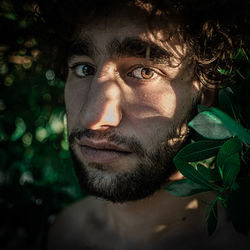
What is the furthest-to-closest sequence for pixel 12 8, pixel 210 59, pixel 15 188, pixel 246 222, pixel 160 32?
pixel 15 188 → pixel 12 8 → pixel 210 59 → pixel 160 32 → pixel 246 222

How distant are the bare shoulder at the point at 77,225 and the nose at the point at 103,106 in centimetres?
117

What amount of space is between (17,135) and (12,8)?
1.13 metres

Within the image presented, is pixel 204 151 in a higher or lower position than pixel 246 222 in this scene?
higher

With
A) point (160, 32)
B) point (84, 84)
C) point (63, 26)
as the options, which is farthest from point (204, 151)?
point (63, 26)

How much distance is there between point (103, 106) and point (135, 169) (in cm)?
40

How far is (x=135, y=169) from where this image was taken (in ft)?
4.80

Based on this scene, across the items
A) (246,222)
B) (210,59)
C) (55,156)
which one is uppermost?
(210,59)

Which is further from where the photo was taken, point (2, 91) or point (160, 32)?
point (2, 91)

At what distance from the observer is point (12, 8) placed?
6.72ft

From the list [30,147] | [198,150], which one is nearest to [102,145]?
[198,150]

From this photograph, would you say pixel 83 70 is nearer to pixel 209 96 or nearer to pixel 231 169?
pixel 209 96

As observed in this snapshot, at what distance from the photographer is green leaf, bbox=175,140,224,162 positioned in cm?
103

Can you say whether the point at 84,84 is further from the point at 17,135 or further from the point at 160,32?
the point at 17,135

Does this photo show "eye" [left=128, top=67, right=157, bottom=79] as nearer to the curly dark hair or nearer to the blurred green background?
the curly dark hair
